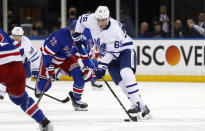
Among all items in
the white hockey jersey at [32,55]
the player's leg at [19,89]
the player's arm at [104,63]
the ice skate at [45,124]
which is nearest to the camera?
the player's leg at [19,89]

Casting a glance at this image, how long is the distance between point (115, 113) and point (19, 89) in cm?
231

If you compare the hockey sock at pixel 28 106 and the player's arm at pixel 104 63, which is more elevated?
the player's arm at pixel 104 63

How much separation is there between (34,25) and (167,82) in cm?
284

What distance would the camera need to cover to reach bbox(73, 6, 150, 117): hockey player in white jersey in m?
7.45

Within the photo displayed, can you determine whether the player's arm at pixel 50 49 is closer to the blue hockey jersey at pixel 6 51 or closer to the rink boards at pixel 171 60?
the blue hockey jersey at pixel 6 51

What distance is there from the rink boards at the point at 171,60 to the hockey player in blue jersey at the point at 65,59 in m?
4.13

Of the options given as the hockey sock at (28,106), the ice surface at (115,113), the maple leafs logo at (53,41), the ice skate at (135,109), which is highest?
the maple leafs logo at (53,41)

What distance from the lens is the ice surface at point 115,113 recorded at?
22.9 feet

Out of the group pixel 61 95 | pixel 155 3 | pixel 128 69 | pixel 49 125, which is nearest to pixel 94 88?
pixel 61 95

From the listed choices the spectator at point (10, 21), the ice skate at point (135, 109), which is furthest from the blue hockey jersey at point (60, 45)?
the spectator at point (10, 21)

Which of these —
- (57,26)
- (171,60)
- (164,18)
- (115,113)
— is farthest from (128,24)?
(115,113)

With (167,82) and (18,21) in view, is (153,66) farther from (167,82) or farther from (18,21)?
(18,21)

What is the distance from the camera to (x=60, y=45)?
8.80m

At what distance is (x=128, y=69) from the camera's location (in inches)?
295
